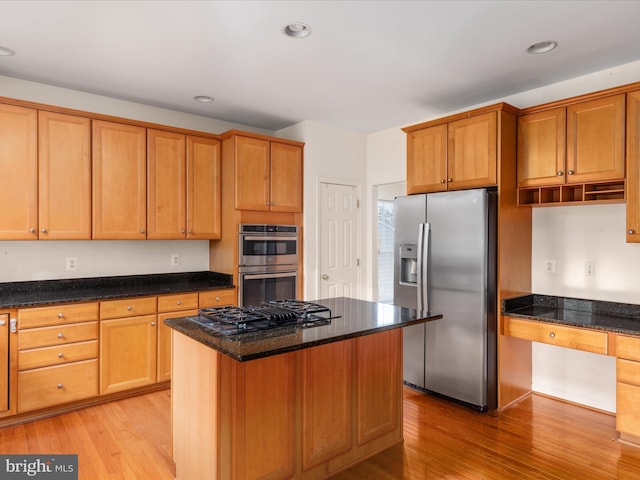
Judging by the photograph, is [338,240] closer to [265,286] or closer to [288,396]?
[265,286]

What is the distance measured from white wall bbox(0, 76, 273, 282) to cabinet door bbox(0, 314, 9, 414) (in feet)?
2.00

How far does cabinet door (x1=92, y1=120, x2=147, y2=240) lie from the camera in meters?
3.40

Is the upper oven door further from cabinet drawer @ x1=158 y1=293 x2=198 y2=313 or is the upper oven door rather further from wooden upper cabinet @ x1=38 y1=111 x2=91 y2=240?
wooden upper cabinet @ x1=38 y1=111 x2=91 y2=240

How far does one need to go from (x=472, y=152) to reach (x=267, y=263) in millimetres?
2165

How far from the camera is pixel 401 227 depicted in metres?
3.76

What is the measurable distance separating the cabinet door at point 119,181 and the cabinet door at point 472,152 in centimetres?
271

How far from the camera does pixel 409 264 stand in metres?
3.72

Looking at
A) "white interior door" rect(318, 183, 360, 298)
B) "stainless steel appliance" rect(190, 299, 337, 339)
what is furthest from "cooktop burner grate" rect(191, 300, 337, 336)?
"white interior door" rect(318, 183, 360, 298)

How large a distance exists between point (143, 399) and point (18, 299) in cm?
123

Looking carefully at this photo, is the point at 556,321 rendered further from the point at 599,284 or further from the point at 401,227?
the point at 401,227

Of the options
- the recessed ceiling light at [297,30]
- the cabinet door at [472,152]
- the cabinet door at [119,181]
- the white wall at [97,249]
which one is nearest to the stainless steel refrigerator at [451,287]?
the cabinet door at [472,152]

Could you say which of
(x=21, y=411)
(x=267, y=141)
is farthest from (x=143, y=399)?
(x=267, y=141)

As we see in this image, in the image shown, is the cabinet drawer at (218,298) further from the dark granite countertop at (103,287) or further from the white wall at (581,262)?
the white wall at (581,262)

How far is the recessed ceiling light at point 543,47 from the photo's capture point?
2.63 meters
